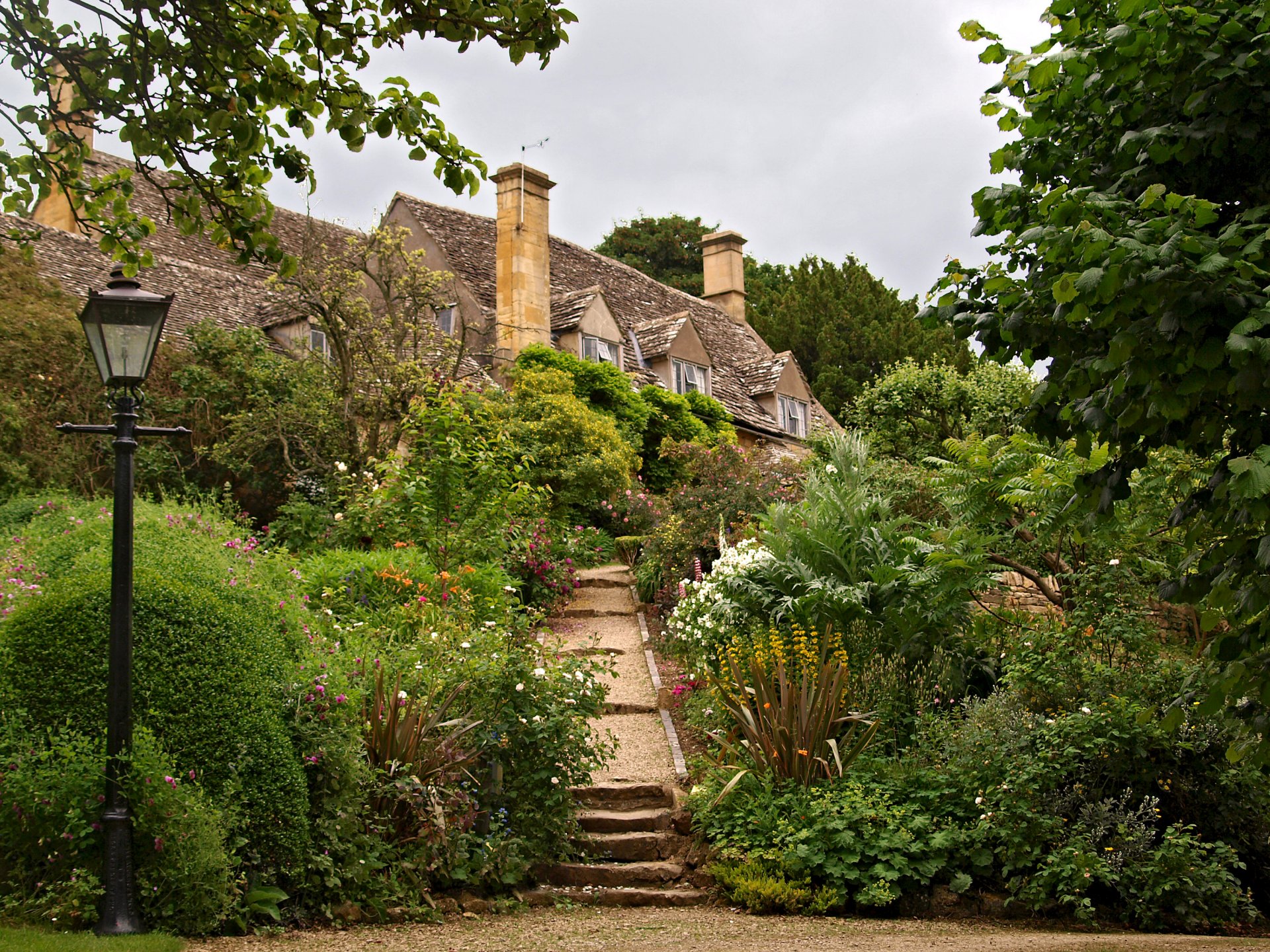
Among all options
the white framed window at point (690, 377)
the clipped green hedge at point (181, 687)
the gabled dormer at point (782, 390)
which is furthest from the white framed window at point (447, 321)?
the clipped green hedge at point (181, 687)

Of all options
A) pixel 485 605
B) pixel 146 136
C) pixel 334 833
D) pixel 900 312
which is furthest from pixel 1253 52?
pixel 900 312

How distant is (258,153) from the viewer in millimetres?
4969

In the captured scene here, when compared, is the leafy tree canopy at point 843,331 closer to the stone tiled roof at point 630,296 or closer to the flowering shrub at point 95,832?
the stone tiled roof at point 630,296

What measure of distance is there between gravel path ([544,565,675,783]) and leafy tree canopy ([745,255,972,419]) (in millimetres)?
18432

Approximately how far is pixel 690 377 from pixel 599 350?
3118 millimetres

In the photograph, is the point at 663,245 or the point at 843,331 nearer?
the point at 843,331

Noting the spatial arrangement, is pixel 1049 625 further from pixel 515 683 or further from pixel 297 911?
pixel 297 911

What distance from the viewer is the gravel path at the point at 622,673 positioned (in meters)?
9.55

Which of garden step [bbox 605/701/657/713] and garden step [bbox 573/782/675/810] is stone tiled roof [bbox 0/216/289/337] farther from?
garden step [bbox 573/782/675/810]

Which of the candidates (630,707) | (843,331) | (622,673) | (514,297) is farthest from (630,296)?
(630,707)

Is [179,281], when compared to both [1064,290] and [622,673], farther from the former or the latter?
[1064,290]

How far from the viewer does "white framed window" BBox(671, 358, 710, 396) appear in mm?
24797

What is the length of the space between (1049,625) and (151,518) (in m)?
7.12

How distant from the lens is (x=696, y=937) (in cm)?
664
